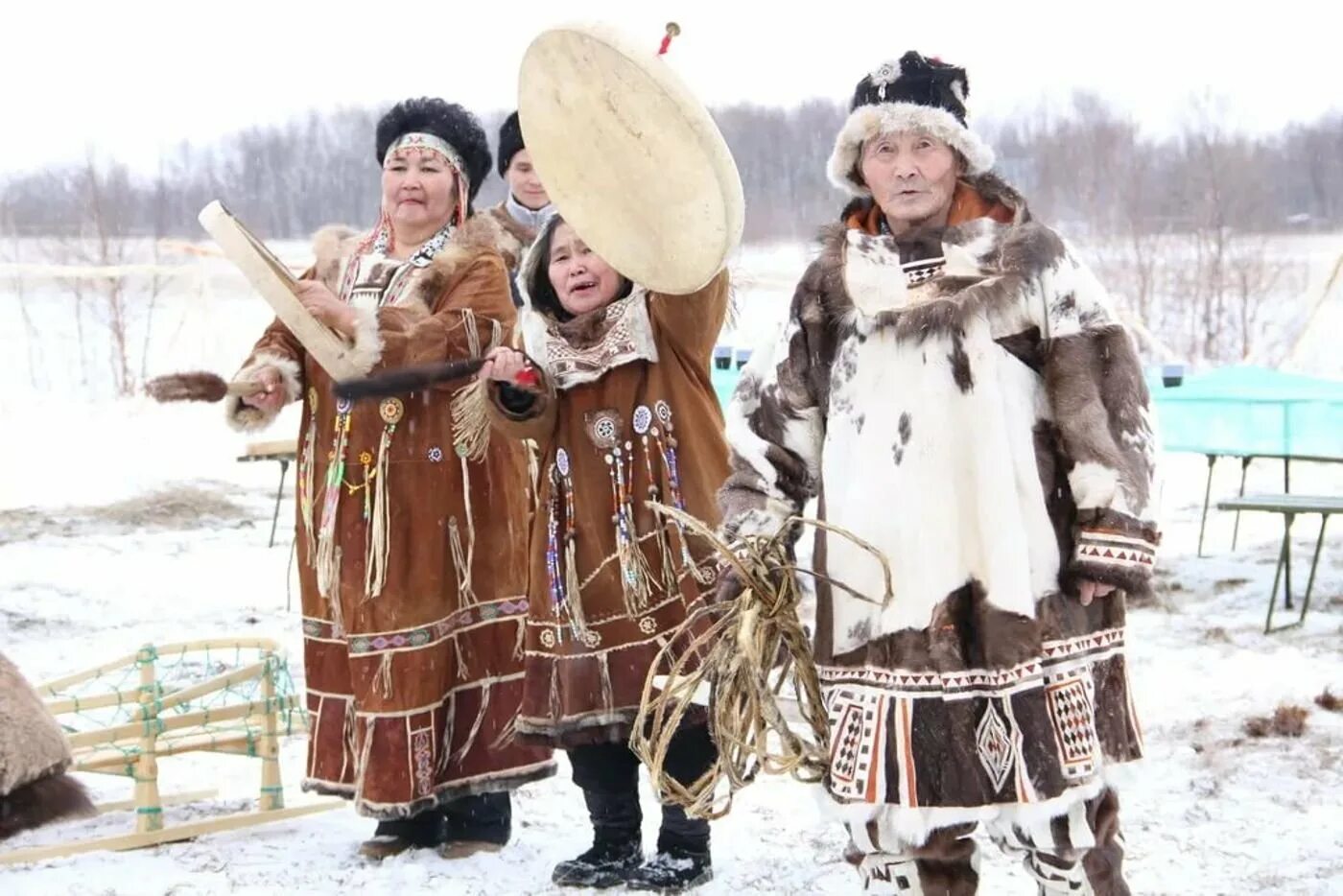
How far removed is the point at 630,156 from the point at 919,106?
1.96ft

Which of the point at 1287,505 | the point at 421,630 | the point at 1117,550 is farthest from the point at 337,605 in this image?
the point at 1287,505

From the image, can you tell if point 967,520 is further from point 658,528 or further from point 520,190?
point 520,190

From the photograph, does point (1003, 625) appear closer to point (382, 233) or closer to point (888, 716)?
point (888, 716)

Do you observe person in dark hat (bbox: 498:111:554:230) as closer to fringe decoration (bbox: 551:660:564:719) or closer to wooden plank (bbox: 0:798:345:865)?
fringe decoration (bbox: 551:660:564:719)

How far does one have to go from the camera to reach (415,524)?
3.82 m

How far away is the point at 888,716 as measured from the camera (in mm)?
2699

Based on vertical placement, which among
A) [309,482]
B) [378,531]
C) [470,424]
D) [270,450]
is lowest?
[270,450]

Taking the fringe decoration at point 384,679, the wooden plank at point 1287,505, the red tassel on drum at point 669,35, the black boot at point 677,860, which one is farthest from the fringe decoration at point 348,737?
the wooden plank at point 1287,505

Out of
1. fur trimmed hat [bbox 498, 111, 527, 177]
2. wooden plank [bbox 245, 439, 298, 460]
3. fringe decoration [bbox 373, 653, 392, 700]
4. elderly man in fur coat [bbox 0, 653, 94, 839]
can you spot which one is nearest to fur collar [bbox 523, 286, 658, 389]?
fringe decoration [bbox 373, 653, 392, 700]

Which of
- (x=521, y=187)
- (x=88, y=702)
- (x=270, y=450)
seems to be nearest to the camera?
(x=88, y=702)

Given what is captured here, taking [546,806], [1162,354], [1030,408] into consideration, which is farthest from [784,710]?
[1162,354]

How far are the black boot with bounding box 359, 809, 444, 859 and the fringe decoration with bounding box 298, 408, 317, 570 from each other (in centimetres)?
66

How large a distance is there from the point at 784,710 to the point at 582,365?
2.72ft

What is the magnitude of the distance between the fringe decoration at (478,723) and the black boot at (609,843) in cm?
34
